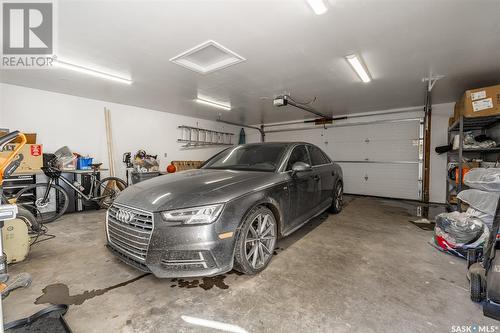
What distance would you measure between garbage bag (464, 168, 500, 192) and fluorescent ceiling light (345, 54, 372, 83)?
6.66 feet

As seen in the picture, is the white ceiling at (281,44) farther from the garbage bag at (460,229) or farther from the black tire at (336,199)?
the garbage bag at (460,229)

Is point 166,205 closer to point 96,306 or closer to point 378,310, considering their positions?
point 96,306

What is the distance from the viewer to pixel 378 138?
6508 mm

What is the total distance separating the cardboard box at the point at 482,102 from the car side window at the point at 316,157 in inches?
95.0

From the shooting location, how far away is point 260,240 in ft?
6.84

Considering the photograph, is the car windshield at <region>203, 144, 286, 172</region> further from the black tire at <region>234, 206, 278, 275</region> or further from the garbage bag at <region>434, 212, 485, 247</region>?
the garbage bag at <region>434, 212, 485, 247</region>

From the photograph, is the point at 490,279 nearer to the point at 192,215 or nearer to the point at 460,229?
the point at 460,229

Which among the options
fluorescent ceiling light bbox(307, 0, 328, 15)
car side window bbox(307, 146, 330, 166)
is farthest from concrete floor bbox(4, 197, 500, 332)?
fluorescent ceiling light bbox(307, 0, 328, 15)

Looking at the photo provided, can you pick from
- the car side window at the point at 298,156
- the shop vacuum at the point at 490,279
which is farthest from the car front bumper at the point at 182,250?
the shop vacuum at the point at 490,279

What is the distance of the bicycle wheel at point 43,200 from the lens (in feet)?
12.5

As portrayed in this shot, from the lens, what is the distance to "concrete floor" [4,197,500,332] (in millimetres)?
1444

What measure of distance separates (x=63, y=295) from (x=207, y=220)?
1.34m

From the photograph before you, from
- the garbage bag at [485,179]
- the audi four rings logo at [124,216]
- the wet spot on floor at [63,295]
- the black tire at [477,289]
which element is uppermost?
the garbage bag at [485,179]

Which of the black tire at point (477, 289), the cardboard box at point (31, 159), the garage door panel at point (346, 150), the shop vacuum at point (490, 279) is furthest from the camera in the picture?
the garage door panel at point (346, 150)
